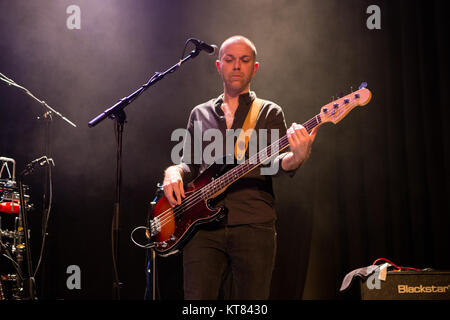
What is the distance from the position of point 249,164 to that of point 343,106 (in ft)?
2.06

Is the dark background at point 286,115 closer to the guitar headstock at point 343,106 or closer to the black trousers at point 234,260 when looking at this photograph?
the guitar headstock at point 343,106

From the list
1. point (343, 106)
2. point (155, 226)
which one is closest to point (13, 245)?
point (155, 226)

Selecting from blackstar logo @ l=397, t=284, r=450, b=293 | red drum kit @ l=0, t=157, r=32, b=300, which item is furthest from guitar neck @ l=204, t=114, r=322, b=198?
red drum kit @ l=0, t=157, r=32, b=300

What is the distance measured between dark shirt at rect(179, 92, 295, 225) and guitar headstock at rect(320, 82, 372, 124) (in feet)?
0.84

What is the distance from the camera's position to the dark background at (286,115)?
3.53m

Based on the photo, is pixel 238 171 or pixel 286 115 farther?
pixel 286 115

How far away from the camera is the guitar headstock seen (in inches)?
92.6

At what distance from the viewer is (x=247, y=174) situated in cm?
238

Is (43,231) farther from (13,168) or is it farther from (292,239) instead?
(292,239)

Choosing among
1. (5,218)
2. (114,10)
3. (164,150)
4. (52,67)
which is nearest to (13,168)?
(5,218)

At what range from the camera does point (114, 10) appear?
13.9 feet

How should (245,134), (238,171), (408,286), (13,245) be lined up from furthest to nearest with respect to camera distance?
(13,245)
(408,286)
(245,134)
(238,171)

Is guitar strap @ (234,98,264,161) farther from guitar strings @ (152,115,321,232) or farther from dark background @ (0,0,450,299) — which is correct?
dark background @ (0,0,450,299)

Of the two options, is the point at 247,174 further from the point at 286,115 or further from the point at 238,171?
the point at 286,115
